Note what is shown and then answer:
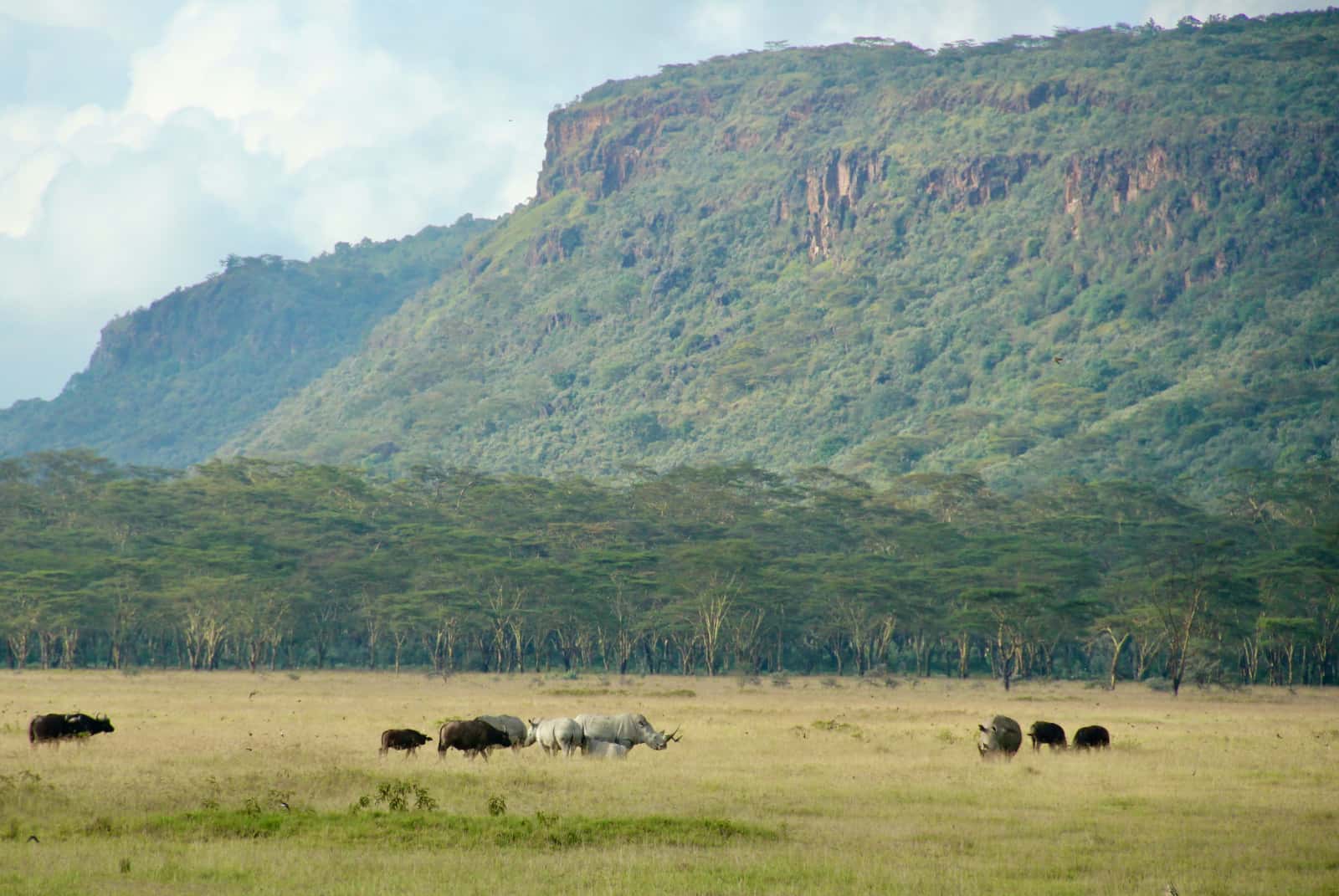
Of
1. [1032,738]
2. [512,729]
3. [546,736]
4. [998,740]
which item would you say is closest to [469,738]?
[512,729]

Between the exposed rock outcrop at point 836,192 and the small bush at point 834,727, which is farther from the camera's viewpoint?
the exposed rock outcrop at point 836,192

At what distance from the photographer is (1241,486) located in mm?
96562

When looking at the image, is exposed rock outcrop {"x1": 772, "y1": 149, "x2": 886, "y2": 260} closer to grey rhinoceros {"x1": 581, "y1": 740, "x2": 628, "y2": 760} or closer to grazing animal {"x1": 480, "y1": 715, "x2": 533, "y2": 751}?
grazing animal {"x1": 480, "y1": 715, "x2": 533, "y2": 751}

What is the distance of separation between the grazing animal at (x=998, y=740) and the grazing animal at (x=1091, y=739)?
6.26ft

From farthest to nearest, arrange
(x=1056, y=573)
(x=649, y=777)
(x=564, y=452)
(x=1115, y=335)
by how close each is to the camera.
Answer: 1. (x=564, y=452)
2. (x=1115, y=335)
3. (x=1056, y=573)
4. (x=649, y=777)

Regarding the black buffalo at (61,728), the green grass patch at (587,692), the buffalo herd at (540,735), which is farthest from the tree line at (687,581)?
the black buffalo at (61,728)

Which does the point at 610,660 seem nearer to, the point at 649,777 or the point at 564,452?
the point at 649,777

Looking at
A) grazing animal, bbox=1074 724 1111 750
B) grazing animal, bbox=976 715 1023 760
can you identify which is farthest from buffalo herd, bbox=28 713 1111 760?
grazing animal, bbox=1074 724 1111 750

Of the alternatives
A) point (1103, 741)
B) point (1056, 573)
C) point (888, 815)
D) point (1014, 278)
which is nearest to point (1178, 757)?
point (1103, 741)

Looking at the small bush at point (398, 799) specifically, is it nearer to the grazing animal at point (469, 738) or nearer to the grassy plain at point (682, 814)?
the grassy plain at point (682, 814)

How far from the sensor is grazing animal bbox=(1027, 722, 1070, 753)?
89.5 ft

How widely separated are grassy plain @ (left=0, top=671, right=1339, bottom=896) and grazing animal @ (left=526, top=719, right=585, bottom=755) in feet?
2.04

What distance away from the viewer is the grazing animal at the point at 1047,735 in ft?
89.5

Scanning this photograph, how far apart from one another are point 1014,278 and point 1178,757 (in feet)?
486
